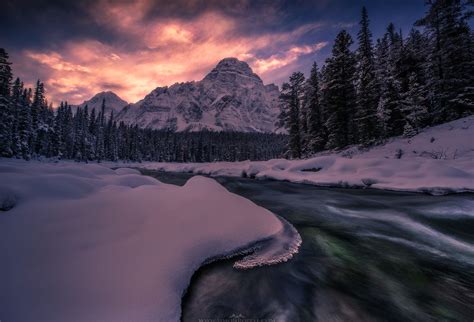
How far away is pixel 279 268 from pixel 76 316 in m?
2.25

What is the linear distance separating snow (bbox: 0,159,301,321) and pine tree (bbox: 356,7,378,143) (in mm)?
20472

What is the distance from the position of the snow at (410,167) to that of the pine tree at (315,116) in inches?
388

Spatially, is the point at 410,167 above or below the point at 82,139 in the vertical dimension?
below

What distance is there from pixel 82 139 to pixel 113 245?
237ft

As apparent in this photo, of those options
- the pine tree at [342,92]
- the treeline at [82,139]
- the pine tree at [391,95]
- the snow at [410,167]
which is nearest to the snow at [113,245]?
the snow at [410,167]

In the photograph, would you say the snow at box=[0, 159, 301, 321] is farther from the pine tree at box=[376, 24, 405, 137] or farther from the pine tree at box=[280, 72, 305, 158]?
the pine tree at box=[280, 72, 305, 158]

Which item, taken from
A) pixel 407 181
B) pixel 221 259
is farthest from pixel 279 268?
pixel 407 181

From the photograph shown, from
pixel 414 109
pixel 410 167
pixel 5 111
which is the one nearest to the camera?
pixel 410 167

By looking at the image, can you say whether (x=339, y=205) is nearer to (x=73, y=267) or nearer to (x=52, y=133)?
(x=73, y=267)

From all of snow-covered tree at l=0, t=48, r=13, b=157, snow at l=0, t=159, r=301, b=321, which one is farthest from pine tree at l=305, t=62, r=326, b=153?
snow-covered tree at l=0, t=48, r=13, b=157

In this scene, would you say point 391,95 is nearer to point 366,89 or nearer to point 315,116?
point 366,89

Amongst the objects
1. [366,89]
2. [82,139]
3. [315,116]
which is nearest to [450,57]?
[366,89]

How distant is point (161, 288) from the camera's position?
80.4 inches

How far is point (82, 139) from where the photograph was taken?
61031 mm
